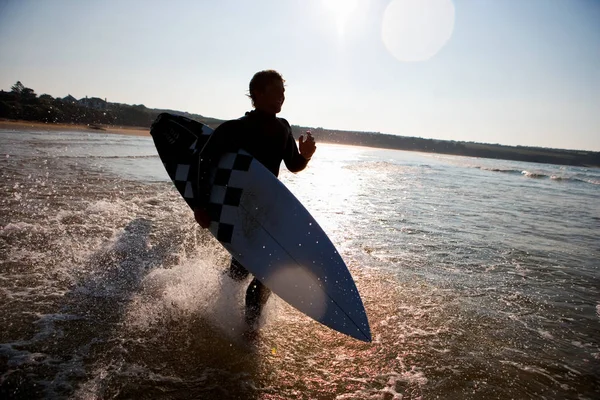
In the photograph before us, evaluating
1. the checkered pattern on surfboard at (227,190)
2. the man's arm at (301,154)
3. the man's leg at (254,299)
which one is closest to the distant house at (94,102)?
the checkered pattern on surfboard at (227,190)

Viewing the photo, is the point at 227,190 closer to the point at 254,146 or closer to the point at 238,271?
the point at 254,146

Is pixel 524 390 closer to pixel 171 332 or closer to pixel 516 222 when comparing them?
pixel 171 332

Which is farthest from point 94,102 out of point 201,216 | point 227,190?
point 201,216

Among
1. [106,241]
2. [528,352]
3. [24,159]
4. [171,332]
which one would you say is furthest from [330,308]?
[24,159]

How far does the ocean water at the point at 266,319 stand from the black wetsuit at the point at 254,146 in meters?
0.36

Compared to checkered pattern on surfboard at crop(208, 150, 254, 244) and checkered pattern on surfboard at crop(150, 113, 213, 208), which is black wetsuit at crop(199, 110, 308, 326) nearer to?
checkered pattern on surfboard at crop(208, 150, 254, 244)

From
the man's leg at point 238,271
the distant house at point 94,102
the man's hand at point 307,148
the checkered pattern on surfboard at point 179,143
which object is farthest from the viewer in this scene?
the distant house at point 94,102

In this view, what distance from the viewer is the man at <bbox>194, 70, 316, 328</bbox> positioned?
268cm

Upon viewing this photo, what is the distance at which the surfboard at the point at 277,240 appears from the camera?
277 centimetres

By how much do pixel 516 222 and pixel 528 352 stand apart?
663cm

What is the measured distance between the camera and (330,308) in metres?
2.73

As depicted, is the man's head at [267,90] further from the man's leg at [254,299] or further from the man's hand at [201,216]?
the man's leg at [254,299]

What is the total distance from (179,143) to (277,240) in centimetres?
181

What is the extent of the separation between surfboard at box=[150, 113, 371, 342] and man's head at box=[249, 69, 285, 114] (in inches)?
17.5
